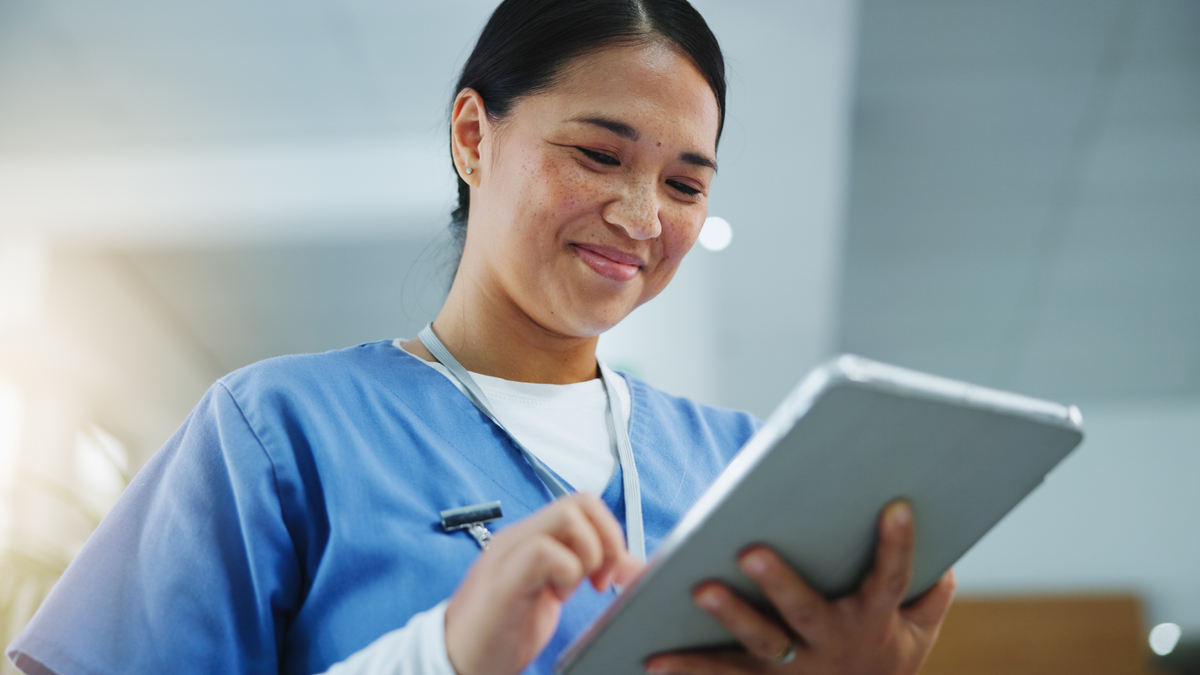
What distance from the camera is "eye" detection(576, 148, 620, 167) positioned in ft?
2.68

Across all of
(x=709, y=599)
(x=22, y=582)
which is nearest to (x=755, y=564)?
(x=709, y=599)

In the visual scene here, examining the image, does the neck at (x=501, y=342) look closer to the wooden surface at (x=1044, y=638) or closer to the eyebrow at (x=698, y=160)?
the eyebrow at (x=698, y=160)

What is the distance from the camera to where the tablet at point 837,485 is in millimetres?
425

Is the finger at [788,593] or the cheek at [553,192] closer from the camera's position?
the finger at [788,593]

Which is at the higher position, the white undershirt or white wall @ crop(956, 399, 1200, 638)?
the white undershirt

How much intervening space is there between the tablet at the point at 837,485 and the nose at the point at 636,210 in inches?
14.8

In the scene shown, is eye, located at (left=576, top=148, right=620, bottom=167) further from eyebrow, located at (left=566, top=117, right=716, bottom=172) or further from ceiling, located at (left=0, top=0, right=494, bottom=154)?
ceiling, located at (left=0, top=0, right=494, bottom=154)

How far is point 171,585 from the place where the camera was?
2.14 feet

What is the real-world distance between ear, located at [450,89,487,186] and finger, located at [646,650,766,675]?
556mm

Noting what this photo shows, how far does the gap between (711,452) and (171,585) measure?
56cm

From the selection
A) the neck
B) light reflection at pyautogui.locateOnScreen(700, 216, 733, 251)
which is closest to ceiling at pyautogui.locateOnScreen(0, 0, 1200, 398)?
light reflection at pyautogui.locateOnScreen(700, 216, 733, 251)

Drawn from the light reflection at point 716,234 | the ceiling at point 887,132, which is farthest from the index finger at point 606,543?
the light reflection at point 716,234

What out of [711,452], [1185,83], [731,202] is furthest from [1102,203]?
[711,452]

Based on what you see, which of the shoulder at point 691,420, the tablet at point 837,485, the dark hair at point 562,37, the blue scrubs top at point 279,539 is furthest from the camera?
the shoulder at point 691,420
